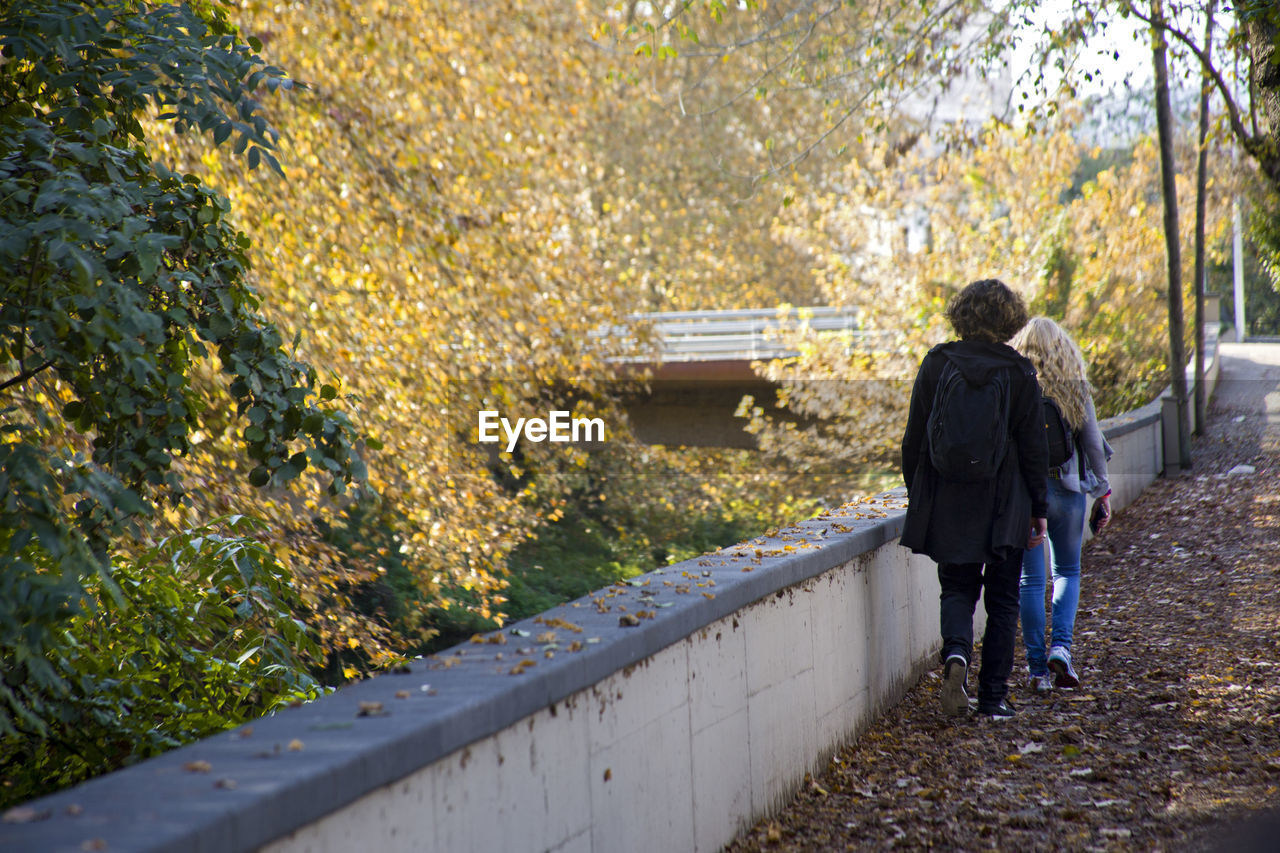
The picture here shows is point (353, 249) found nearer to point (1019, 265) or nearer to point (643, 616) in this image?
point (643, 616)

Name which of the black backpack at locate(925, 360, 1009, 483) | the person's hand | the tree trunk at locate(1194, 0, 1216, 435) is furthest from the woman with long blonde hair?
the tree trunk at locate(1194, 0, 1216, 435)

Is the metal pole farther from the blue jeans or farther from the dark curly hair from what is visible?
the dark curly hair

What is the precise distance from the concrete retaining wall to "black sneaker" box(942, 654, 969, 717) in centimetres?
30

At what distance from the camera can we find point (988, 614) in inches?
198

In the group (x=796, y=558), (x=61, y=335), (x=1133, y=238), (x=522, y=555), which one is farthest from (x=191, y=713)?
(x=522, y=555)

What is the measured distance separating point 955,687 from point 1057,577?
1.09 meters

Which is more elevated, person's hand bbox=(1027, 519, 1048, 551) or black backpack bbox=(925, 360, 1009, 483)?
black backpack bbox=(925, 360, 1009, 483)

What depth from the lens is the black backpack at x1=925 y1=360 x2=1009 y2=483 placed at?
187 inches

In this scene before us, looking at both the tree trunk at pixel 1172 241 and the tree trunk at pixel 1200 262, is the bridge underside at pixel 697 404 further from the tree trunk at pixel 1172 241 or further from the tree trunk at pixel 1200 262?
the tree trunk at pixel 1172 241

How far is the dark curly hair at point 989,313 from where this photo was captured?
499 centimetres

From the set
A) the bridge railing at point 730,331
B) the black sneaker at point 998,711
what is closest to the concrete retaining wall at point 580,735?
the black sneaker at point 998,711

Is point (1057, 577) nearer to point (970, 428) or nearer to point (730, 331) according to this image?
point (970, 428)

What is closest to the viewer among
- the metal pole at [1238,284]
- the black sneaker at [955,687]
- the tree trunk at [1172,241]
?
the black sneaker at [955,687]

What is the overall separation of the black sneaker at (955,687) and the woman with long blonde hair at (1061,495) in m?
0.76
